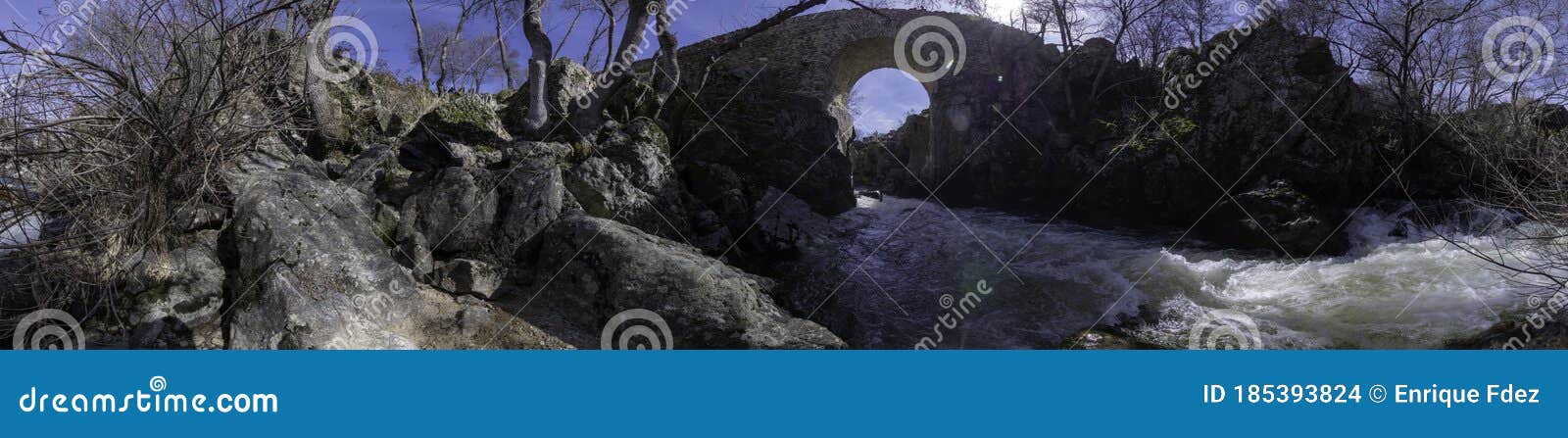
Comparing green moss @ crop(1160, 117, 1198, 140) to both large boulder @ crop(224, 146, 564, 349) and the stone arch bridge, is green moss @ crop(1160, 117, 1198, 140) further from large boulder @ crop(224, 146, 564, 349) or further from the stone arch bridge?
large boulder @ crop(224, 146, 564, 349)

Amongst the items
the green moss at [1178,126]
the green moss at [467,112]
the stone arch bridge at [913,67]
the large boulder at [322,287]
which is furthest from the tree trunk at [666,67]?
the green moss at [1178,126]

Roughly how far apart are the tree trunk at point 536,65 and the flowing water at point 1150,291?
161 inches

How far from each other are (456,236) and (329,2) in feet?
7.62

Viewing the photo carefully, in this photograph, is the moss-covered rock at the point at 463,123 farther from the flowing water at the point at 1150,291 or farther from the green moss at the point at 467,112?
the flowing water at the point at 1150,291

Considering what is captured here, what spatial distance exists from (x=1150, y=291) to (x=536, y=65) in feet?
28.0

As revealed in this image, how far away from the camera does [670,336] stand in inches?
226

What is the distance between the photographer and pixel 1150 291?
883 cm

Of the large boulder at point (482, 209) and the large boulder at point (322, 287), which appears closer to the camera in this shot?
the large boulder at point (322, 287)

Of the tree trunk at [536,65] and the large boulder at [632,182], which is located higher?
the tree trunk at [536,65]

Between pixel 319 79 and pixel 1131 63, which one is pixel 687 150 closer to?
pixel 319 79

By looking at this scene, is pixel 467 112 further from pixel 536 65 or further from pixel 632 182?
pixel 632 182

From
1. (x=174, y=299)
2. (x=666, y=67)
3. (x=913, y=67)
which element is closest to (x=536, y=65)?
(x=666, y=67)

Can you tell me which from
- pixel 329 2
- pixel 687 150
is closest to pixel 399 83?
pixel 687 150

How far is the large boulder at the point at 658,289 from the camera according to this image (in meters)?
5.71
